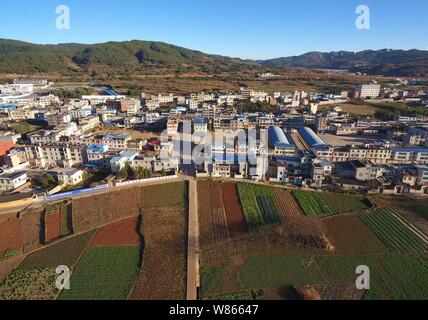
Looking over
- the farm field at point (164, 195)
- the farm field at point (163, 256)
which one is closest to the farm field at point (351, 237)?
the farm field at point (163, 256)

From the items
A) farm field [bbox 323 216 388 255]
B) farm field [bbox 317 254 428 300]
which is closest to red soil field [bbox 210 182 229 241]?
farm field [bbox 317 254 428 300]

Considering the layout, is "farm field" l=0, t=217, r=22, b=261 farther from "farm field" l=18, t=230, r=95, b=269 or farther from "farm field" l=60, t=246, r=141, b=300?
"farm field" l=60, t=246, r=141, b=300

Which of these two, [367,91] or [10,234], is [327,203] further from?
[367,91]

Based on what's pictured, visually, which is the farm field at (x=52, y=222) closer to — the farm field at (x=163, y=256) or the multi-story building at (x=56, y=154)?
the farm field at (x=163, y=256)

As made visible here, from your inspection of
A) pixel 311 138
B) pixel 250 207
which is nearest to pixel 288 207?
pixel 250 207

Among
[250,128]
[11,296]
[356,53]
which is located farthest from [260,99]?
[356,53]
